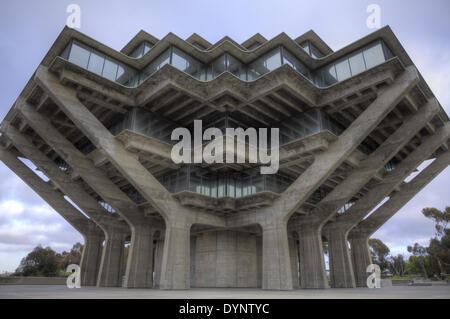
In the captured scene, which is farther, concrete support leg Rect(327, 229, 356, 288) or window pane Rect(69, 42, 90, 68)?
concrete support leg Rect(327, 229, 356, 288)

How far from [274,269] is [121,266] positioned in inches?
544

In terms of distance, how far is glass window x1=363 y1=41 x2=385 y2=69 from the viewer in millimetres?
20283

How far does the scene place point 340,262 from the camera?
26328 millimetres

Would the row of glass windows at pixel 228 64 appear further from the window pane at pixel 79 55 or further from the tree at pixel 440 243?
the tree at pixel 440 243

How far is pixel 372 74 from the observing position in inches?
792

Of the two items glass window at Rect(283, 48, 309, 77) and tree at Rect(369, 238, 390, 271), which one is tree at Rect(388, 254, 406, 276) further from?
glass window at Rect(283, 48, 309, 77)

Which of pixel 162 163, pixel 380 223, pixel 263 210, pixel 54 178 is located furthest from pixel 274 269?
pixel 54 178

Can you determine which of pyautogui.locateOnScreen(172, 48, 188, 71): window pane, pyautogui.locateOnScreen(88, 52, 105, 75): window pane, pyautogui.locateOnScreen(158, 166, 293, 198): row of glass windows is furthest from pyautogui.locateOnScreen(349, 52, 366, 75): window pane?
pyautogui.locateOnScreen(88, 52, 105, 75): window pane

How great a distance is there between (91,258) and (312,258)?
2067 cm

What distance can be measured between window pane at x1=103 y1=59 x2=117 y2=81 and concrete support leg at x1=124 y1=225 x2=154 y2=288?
11722mm

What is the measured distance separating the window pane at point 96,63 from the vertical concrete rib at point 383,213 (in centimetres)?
2687

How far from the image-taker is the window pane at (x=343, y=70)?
21656 millimetres

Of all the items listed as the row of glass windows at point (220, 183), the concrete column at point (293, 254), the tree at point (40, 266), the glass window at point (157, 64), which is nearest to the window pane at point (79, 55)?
the glass window at point (157, 64)

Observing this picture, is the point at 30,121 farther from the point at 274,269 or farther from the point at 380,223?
the point at 380,223
